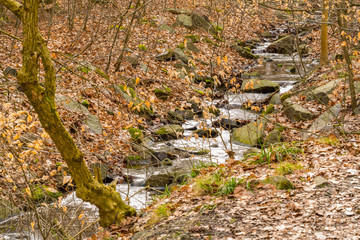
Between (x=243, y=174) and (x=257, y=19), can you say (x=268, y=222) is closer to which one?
(x=243, y=174)

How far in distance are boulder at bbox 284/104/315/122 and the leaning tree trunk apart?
24.0ft

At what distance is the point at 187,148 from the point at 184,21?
12146 mm

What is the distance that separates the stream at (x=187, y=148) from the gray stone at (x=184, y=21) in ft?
15.0

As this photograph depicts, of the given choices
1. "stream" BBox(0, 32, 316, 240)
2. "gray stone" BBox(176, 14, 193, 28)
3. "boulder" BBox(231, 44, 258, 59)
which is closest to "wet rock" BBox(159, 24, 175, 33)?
"gray stone" BBox(176, 14, 193, 28)

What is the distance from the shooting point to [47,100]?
13.1 ft

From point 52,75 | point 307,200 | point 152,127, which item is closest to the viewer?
point 52,75

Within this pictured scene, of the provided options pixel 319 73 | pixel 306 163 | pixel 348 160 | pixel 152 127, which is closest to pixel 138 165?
pixel 152 127

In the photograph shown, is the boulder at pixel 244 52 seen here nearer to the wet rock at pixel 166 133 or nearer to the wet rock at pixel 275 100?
the wet rock at pixel 275 100

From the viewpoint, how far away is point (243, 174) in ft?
18.7

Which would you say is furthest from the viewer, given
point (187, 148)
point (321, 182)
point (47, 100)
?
point (187, 148)

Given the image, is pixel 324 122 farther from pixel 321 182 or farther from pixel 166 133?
pixel 321 182

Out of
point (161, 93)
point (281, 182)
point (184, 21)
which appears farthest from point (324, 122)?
point (184, 21)

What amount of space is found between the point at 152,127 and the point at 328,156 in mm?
6493

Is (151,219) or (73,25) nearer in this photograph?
(151,219)
